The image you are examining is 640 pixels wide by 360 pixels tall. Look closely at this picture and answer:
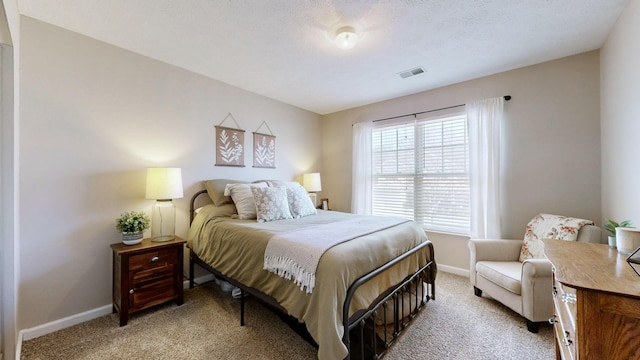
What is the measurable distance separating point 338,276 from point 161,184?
1999mm

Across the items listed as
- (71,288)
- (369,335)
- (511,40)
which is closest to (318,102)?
(511,40)

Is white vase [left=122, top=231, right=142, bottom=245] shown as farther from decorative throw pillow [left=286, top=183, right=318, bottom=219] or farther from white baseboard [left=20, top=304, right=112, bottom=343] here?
decorative throw pillow [left=286, top=183, right=318, bottom=219]

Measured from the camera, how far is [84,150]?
218cm

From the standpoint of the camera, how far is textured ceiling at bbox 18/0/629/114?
1813mm

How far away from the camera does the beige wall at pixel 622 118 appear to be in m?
1.69

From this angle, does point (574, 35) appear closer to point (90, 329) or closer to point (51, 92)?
point (51, 92)

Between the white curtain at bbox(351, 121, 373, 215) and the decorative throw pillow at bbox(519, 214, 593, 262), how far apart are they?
203 cm

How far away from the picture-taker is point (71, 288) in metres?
2.12

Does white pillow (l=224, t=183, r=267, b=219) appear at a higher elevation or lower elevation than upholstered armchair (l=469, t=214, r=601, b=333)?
higher

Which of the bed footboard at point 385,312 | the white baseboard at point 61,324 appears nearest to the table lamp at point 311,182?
the bed footboard at point 385,312

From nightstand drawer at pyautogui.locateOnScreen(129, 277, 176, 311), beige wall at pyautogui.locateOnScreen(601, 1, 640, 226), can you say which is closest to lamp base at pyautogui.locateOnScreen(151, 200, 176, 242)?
nightstand drawer at pyautogui.locateOnScreen(129, 277, 176, 311)


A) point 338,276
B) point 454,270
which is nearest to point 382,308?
point 338,276

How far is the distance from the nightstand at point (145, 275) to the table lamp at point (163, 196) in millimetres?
127

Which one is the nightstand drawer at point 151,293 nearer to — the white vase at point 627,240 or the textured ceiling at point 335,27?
the textured ceiling at point 335,27
